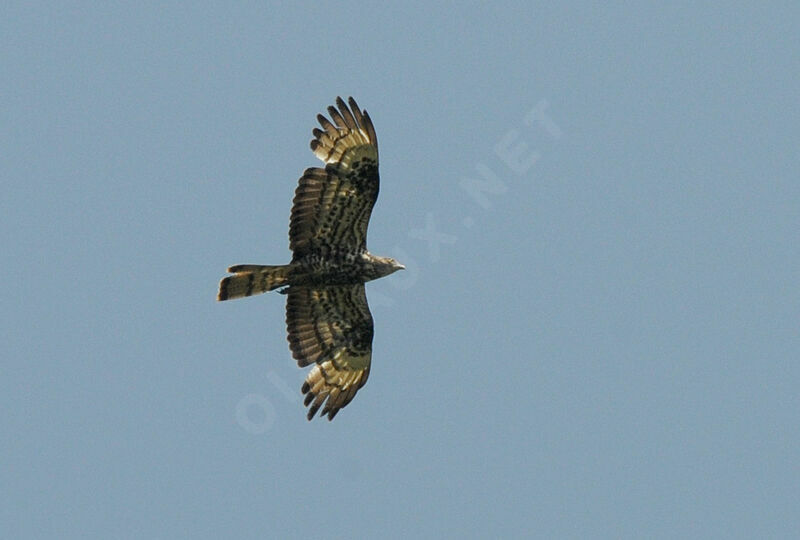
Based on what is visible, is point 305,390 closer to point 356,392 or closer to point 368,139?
point 356,392

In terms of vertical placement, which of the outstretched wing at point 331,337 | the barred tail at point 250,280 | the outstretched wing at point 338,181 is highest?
the outstretched wing at point 338,181

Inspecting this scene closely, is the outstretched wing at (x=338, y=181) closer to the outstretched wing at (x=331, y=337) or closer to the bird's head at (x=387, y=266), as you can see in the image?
the bird's head at (x=387, y=266)

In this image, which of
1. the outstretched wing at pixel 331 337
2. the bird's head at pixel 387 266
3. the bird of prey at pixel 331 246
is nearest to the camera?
the bird of prey at pixel 331 246

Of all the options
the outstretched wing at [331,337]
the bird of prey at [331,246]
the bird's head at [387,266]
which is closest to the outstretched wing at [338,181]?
the bird of prey at [331,246]

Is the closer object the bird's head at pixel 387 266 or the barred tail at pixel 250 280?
the barred tail at pixel 250 280

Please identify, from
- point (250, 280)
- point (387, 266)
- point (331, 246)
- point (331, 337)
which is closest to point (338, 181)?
point (331, 246)

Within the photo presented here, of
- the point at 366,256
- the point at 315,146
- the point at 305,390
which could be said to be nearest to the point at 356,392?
the point at 305,390
